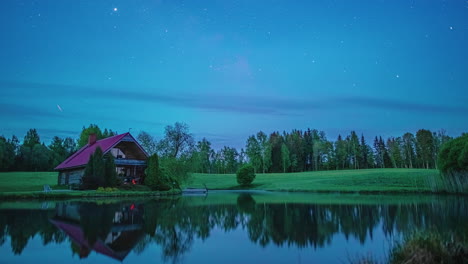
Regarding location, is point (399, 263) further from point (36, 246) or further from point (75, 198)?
point (75, 198)

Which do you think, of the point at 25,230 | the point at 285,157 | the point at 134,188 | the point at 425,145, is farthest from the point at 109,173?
the point at 425,145

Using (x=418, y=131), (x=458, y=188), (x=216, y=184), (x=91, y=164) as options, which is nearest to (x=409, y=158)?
(x=418, y=131)

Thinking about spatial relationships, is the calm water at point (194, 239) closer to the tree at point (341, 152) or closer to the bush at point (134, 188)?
the bush at point (134, 188)

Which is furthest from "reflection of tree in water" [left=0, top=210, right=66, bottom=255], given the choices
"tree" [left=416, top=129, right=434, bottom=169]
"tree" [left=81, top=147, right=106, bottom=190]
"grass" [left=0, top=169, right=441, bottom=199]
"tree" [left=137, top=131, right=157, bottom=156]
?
"tree" [left=416, top=129, right=434, bottom=169]

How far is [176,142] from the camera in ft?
189

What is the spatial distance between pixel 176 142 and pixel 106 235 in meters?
47.3

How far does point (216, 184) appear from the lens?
63.4 m

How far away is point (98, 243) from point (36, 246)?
1.63m

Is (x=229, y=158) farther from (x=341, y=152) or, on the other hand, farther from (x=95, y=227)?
(x=95, y=227)

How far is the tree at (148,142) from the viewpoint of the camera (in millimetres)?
57688

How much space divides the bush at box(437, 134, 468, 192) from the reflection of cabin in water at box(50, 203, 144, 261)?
3102 centimetres

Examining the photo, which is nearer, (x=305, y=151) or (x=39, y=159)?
(x=39, y=159)

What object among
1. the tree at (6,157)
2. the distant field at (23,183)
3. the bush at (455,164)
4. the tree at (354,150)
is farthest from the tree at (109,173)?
the tree at (354,150)

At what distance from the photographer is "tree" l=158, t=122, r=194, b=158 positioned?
56.7 metres
